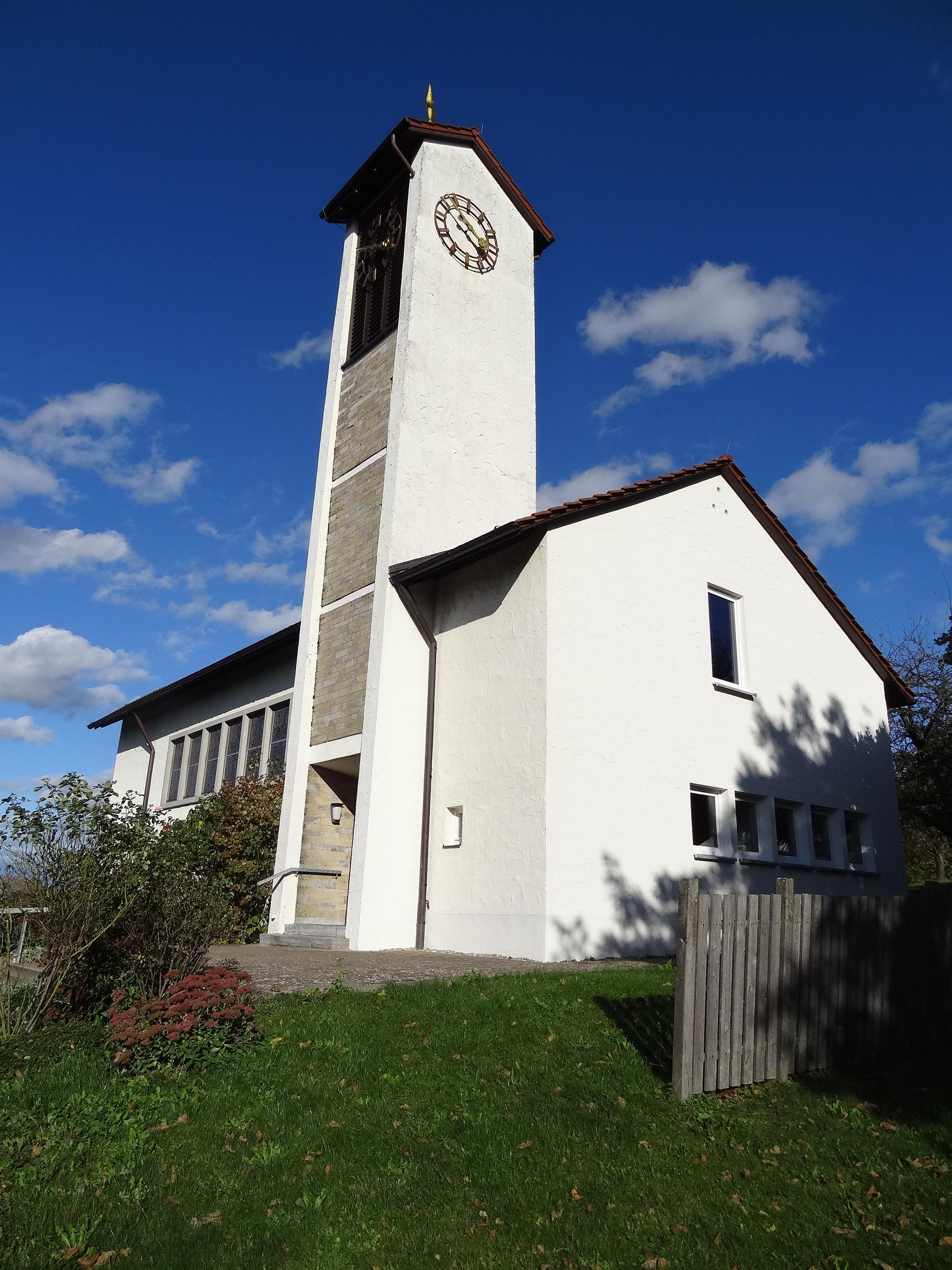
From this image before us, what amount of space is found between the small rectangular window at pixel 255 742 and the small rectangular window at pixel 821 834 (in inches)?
447

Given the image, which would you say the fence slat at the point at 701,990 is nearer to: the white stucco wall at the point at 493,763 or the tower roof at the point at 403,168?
the white stucco wall at the point at 493,763

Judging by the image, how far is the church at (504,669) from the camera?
13000 mm

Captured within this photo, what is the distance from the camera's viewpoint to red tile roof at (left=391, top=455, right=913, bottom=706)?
13.4 metres

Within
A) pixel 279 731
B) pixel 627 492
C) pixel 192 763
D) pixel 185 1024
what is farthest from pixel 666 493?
pixel 192 763

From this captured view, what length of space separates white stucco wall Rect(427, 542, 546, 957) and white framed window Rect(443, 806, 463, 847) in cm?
5

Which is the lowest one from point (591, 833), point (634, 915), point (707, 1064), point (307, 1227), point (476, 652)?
point (307, 1227)

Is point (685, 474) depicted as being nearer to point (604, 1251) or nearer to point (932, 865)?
point (604, 1251)

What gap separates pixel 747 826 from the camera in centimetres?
1542

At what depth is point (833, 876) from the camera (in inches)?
647

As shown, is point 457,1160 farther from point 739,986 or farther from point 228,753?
point 228,753

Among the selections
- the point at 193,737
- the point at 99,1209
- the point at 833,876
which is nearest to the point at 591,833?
the point at 833,876

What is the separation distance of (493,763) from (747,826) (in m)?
4.96

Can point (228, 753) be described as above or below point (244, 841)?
above

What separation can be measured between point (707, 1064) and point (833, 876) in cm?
1144
